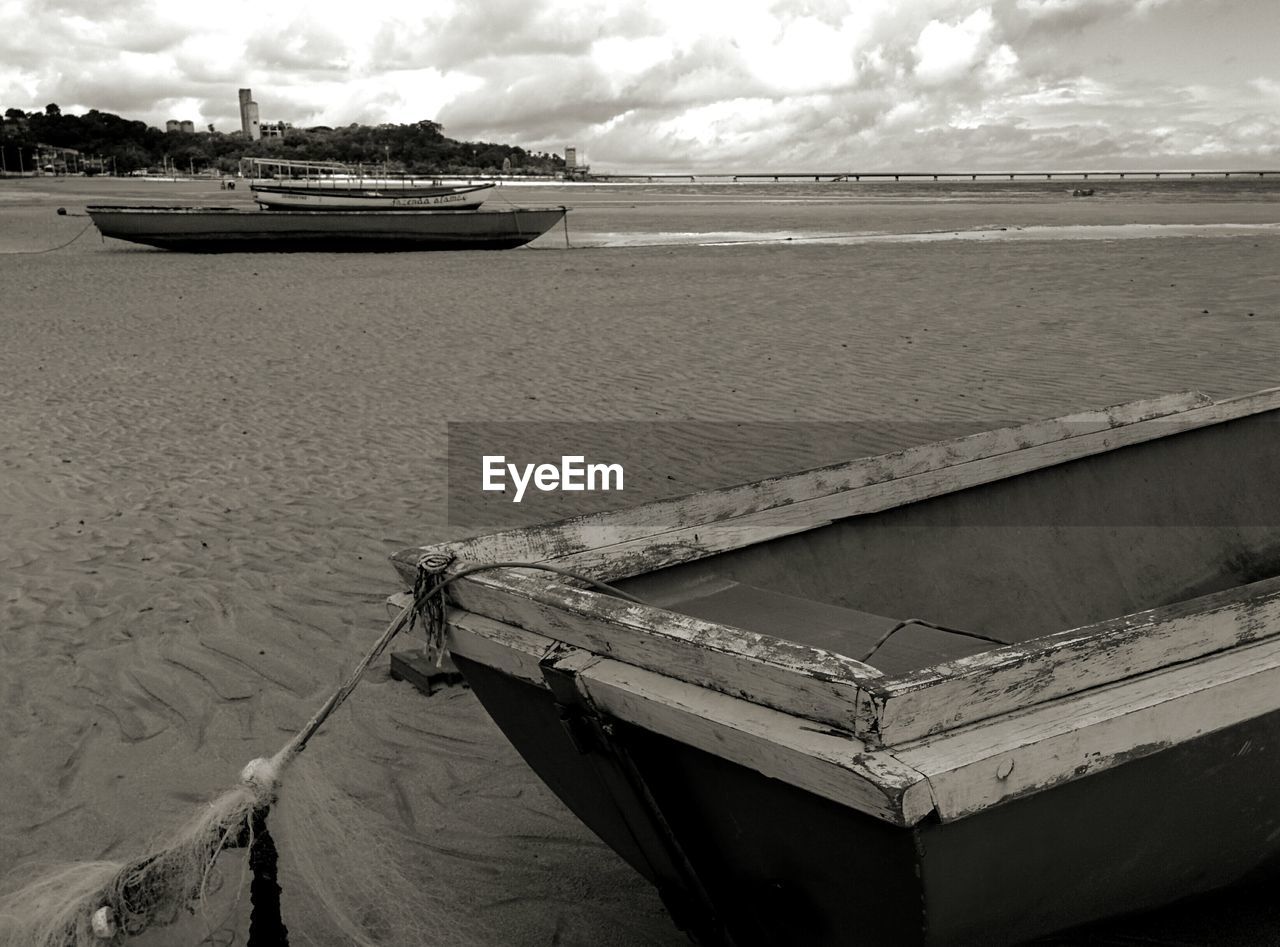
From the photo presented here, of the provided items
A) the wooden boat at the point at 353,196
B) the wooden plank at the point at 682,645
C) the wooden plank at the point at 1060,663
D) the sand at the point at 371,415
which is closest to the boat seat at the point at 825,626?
the wooden plank at the point at 1060,663

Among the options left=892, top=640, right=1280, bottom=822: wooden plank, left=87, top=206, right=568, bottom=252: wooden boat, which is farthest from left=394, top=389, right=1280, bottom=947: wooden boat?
left=87, top=206, right=568, bottom=252: wooden boat

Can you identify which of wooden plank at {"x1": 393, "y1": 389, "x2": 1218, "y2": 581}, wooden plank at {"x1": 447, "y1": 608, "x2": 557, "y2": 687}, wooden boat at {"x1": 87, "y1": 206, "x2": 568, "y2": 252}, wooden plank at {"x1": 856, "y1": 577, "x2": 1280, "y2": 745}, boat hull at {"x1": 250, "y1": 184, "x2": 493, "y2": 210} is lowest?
wooden plank at {"x1": 447, "y1": 608, "x2": 557, "y2": 687}

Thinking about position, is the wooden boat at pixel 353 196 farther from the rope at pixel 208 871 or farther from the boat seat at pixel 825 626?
the rope at pixel 208 871

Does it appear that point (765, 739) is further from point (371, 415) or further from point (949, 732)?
point (371, 415)

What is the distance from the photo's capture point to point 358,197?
86.1 feet

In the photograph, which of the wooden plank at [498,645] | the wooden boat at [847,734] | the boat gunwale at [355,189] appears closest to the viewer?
the wooden boat at [847,734]

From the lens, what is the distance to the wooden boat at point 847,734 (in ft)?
6.29

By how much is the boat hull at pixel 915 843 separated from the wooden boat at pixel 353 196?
22899 mm

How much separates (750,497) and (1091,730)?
1475 mm

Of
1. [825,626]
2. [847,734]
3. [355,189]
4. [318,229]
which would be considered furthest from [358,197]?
[847,734]

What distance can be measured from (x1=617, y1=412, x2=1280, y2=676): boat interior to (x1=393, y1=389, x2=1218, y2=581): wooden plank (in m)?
0.12

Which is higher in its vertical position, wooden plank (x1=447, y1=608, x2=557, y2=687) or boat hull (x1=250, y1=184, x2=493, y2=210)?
boat hull (x1=250, y1=184, x2=493, y2=210)

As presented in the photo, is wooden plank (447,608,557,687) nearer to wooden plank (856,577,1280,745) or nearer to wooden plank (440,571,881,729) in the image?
wooden plank (440,571,881,729)

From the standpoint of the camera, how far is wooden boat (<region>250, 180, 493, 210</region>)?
25562 mm
